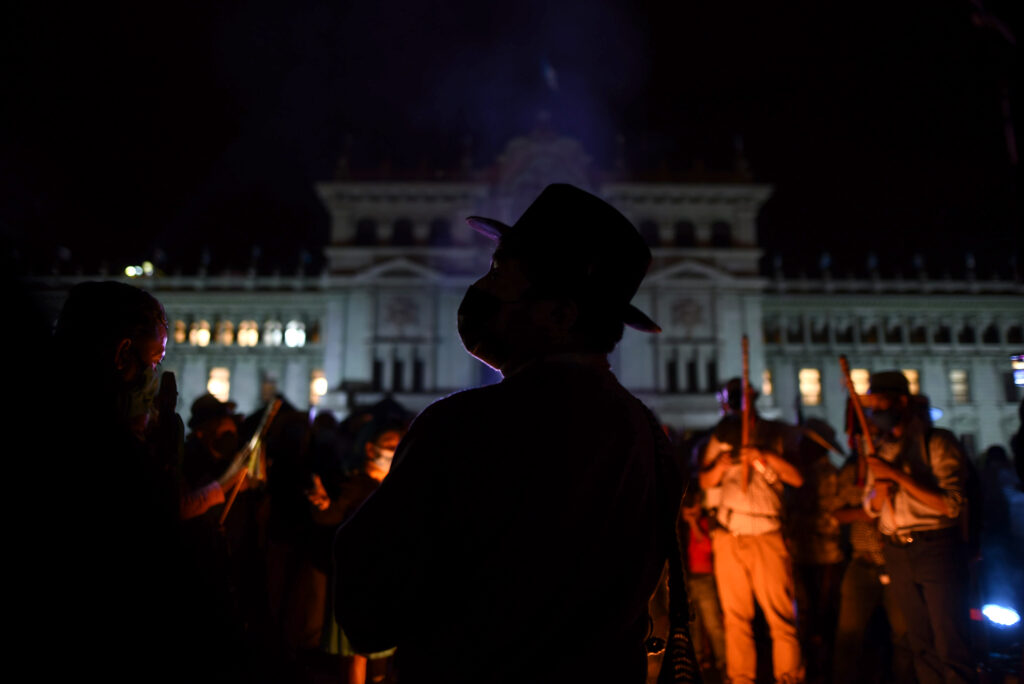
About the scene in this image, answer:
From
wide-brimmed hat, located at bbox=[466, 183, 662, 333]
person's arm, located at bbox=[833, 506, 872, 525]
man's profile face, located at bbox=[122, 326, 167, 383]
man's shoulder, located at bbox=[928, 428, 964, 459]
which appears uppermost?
wide-brimmed hat, located at bbox=[466, 183, 662, 333]

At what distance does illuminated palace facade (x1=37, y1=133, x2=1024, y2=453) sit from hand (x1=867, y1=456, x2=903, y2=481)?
26.6 m

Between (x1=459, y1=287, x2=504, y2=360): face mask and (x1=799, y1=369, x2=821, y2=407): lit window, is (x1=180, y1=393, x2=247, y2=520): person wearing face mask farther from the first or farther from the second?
(x1=799, y1=369, x2=821, y2=407): lit window

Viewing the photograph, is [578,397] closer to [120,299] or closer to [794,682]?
[120,299]

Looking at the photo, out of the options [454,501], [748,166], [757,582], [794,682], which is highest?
[748,166]

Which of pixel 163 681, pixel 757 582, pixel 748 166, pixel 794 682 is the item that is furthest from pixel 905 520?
pixel 748 166

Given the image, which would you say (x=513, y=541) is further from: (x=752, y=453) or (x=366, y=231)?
(x=366, y=231)

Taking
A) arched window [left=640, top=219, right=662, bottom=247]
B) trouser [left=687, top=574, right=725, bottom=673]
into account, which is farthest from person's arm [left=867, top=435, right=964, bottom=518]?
arched window [left=640, top=219, right=662, bottom=247]

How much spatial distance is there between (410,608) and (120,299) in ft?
4.21

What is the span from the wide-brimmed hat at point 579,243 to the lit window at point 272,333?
37998 millimetres

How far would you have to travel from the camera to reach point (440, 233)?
1393 inches

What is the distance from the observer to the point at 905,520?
4695mm

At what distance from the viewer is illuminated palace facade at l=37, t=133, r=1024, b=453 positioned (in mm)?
33156

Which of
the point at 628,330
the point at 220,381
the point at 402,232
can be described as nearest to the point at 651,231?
the point at 628,330

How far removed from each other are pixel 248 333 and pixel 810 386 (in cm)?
3321
